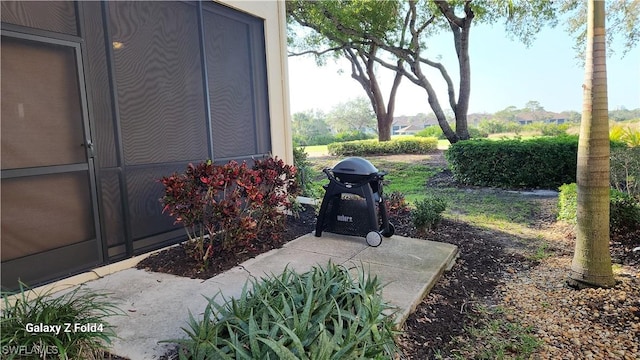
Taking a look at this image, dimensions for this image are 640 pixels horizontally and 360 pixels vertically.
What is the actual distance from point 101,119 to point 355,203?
251 centimetres

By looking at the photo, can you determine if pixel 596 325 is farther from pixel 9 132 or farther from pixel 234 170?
pixel 9 132

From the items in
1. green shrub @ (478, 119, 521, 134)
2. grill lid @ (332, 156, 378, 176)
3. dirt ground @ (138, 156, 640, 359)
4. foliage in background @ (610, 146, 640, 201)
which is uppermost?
green shrub @ (478, 119, 521, 134)

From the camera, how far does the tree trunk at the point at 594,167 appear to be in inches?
108

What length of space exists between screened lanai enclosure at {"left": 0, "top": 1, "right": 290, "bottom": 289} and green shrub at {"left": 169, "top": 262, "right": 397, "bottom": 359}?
5.72 feet

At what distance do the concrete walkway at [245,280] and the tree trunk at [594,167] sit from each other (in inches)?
43.4

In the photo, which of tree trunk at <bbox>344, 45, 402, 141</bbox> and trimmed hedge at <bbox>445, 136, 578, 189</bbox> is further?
tree trunk at <bbox>344, 45, 402, 141</bbox>

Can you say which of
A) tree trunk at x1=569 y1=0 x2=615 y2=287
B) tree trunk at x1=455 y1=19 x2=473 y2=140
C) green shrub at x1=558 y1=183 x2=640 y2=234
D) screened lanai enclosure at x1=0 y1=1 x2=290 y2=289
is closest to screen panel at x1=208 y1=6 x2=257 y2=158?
screened lanai enclosure at x1=0 y1=1 x2=290 y2=289

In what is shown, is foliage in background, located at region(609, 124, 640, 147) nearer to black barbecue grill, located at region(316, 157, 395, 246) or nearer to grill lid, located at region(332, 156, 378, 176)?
black barbecue grill, located at region(316, 157, 395, 246)

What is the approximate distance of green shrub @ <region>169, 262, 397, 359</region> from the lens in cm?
156

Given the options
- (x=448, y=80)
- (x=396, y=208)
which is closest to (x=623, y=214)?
(x=396, y=208)

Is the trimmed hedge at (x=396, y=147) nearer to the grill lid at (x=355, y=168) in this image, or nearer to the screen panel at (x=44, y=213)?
the grill lid at (x=355, y=168)

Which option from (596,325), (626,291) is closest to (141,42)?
(596,325)

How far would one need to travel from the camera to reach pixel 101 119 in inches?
122

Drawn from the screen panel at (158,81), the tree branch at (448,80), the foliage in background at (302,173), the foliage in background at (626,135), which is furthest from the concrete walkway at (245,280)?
the tree branch at (448,80)
